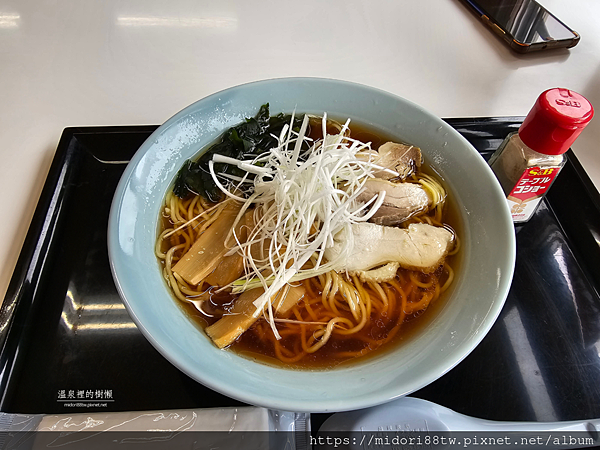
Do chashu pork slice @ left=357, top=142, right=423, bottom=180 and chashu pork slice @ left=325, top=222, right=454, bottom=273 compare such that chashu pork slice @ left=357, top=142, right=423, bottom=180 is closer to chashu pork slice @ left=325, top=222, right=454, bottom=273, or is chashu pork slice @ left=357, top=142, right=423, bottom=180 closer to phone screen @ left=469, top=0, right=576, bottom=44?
chashu pork slice @ left=325, top=222, right=454, bottom=273

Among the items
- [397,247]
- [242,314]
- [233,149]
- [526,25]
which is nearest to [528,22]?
[526,25]

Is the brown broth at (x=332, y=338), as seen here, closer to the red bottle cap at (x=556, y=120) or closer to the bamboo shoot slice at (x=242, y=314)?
the bamboo shoot slice at (x=242, y=314)

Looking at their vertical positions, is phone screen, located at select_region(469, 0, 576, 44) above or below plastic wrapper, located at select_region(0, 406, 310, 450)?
above

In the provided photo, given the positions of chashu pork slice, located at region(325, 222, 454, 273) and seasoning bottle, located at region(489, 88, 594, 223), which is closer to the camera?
seasoning bottle, located at region(489, 88, 594, 223)

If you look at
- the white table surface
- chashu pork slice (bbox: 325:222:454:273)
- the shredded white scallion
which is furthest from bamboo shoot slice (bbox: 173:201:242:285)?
the white table surface

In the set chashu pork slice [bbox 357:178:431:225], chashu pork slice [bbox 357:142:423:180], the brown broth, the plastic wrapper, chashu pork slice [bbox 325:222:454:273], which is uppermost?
chashu pork slice [bbox 357:142:423:180]

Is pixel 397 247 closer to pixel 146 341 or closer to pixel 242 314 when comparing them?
pixel 242 314
